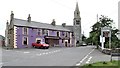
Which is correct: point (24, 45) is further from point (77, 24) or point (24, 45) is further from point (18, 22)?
point (77, 24)

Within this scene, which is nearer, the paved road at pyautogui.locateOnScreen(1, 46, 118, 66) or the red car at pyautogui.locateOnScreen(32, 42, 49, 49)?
the paved road at pyautogui.locateOnScreen(1, 46, 118, 66)

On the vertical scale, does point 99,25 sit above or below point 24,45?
above

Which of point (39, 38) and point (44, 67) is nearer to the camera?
point (44, 67)

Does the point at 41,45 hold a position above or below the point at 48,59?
above

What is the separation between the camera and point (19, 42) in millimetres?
61844

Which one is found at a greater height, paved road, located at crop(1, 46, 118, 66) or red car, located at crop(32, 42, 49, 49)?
red car, located at crop(32, 42, 49, 49)

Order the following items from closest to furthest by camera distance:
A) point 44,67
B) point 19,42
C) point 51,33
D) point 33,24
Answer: point 44,67 < point 19,42 < point 33,24 < point 51,33

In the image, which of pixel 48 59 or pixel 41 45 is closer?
pixel 48 59

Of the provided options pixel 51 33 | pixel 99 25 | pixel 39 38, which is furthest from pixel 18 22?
pixel 99 25

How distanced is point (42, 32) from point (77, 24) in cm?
3876

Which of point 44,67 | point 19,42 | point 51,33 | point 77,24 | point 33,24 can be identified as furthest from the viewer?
point 77,24

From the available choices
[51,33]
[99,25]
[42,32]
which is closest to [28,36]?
[42,32]

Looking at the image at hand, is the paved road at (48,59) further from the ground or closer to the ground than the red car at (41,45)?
closer to the ground

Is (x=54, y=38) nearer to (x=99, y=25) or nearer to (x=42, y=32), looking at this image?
(x=42, y=32)
